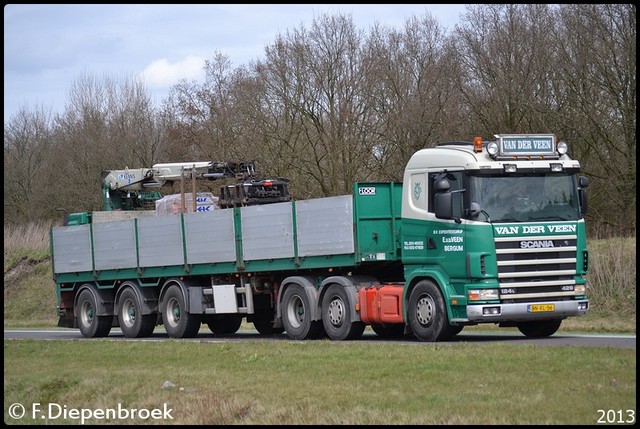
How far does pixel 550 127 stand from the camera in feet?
112

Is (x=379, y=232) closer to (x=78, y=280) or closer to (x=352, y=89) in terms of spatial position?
(x=78, y=280)

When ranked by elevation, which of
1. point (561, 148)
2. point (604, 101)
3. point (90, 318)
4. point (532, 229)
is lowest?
point (90, 318)

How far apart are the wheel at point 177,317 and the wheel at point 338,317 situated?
4589 mm

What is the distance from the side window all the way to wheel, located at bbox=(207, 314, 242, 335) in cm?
881

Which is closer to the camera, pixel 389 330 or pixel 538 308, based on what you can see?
pixel 538 308

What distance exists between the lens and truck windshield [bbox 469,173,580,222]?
1831 cm

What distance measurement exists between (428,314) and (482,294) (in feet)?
4.14

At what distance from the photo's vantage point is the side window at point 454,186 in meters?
18.3

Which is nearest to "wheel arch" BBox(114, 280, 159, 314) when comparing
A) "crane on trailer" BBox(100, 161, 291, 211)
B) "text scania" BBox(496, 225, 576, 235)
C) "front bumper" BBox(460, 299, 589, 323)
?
"crane on trailer" BBox(100, 161, 291, 211)

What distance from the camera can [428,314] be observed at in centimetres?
1897

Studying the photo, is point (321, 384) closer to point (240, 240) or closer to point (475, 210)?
point (475, 210)

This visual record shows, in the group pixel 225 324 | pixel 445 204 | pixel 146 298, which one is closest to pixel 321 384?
pixel 445 204

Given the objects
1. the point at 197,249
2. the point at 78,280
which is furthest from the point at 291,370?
the point at 78,280

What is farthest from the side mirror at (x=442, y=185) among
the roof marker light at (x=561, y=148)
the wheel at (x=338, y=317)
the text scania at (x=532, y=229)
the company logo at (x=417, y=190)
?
the wheel at (x=338, y=317)
